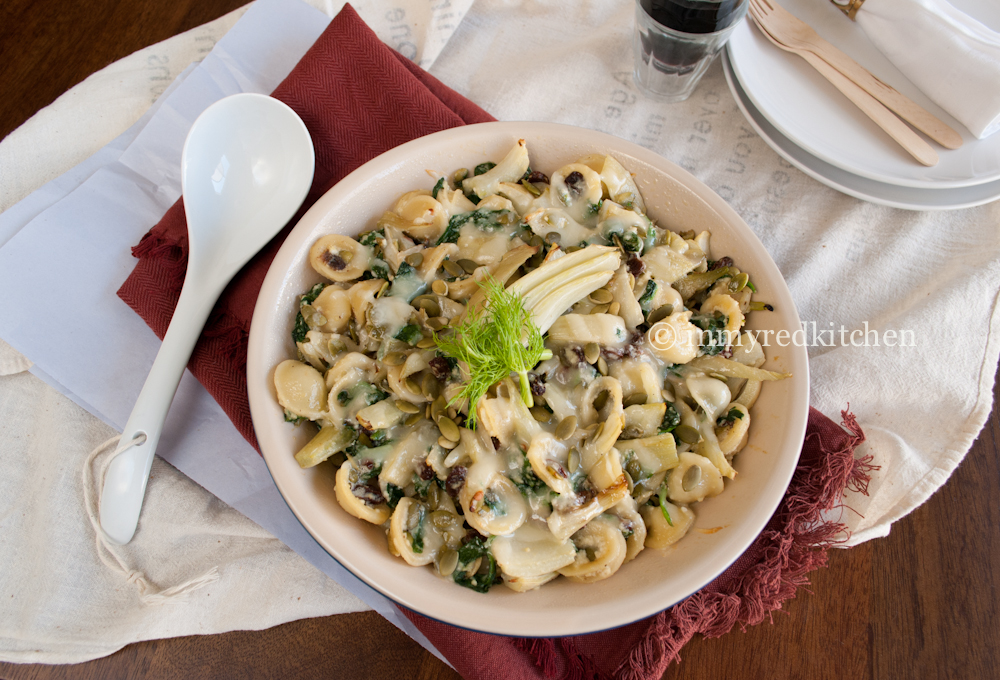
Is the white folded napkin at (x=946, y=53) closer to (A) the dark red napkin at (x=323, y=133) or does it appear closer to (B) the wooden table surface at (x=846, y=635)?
(B) the wooden table surface at (x=846, y=635)

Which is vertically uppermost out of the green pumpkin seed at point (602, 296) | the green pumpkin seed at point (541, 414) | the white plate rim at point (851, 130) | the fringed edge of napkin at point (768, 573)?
the white plate rim at point (851, 130)

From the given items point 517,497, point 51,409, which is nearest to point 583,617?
point 517,497

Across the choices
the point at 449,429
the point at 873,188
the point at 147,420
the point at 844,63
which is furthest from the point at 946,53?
the point at 147,420

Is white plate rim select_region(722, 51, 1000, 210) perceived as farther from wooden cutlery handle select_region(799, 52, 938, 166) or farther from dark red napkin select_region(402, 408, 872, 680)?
dark red napkin select_region(402, 408, 872, 680)

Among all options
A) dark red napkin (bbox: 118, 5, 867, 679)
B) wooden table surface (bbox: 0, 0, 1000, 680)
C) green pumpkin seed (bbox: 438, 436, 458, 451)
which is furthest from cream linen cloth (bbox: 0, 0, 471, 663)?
green pumpkin seed (bbox: 438, 436, 458, 451)

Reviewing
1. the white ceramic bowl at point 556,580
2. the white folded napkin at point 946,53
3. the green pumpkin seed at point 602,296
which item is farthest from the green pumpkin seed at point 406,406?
the white folded napkin at point 946,53

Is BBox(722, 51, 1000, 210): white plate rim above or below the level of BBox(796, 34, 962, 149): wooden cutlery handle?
below

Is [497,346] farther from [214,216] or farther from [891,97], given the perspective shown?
[891,97]
